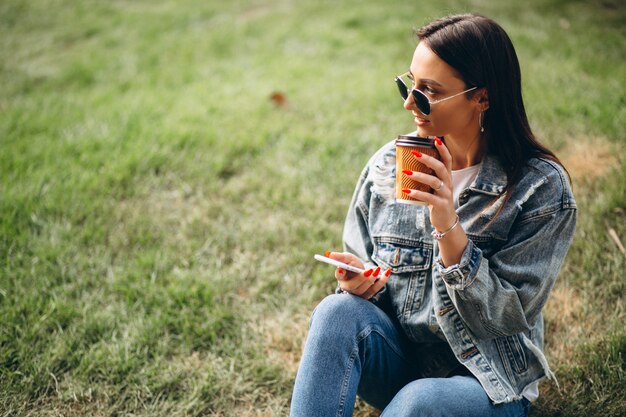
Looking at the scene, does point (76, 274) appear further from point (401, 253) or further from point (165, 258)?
point (401, 253)

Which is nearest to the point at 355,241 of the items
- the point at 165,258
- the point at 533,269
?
the point at 533,269

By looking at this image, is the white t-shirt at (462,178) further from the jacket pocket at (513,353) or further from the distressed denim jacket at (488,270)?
the jacket pocket at (513,353)

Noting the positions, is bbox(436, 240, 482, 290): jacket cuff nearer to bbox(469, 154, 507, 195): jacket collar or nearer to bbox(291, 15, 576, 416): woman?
bbox(291, 15, 576, 416): woman

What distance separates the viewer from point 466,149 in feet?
6.61

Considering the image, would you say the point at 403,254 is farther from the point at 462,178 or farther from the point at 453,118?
the point at 453,118

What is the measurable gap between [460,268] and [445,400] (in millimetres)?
419

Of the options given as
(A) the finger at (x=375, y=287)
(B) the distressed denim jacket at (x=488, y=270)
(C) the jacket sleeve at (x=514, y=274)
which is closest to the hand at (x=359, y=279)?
(A) the finger at (x=375, y=287)

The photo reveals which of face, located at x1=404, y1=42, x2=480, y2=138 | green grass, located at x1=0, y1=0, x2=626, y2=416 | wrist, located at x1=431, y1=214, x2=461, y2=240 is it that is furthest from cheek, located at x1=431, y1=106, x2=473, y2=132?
green grass, located at x1=0, y1=0, x2=626, y2=416

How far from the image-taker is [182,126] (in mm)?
4516

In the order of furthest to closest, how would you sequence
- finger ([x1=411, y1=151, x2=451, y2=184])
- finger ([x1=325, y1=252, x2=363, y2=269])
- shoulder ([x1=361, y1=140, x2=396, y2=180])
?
shoulder ([x1=361, y1=140, x2=396, y2=180])
finger ([x1=325, y1=252, x2=363, y2=269])
finger ([x1=411, y1=151, x2=451, y2=184])

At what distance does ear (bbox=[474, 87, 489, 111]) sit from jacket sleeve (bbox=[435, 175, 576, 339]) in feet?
1.36

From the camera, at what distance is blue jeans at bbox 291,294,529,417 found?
1.70 meters

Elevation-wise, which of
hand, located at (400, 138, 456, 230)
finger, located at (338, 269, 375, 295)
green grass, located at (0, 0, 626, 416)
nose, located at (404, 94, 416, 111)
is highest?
nose, located at (404, 94, 416, 111)

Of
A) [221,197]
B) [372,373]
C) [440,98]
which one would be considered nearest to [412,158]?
[440,98]
